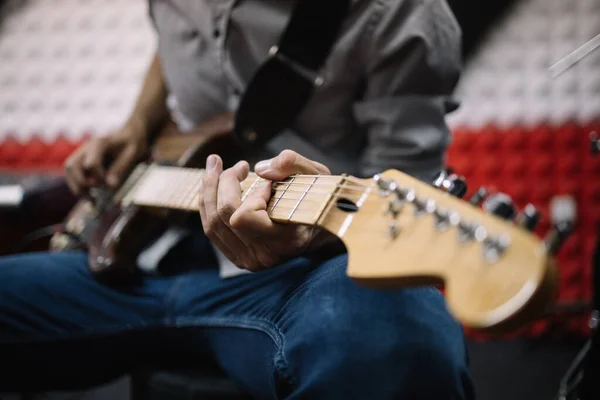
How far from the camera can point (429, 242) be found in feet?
1.33

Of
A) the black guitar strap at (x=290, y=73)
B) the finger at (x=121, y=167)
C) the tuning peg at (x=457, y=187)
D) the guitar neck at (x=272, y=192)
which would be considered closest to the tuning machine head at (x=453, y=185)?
the tuning peg at (x=457, y=187)

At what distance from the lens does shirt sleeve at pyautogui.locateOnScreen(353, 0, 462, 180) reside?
745 millimetres

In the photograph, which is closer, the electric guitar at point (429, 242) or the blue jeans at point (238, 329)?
the electric guitar at point (429, 242)

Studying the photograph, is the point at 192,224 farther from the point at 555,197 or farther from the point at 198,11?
the point at 555,197

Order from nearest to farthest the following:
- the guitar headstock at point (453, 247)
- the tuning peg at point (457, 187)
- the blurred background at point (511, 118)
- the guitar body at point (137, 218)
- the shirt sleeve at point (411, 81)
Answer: the guitar headstock at point (453, 247) → the tuning peg at point (457, 187) → the shirt sleeve at point (411, 81) → the guitar body at point (137, 218) → the blurred background at point (511, 118)

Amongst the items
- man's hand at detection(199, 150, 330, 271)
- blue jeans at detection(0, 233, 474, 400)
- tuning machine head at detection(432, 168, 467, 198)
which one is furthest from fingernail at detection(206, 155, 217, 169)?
tuning machine head at detection(432, 168, 467, 198)

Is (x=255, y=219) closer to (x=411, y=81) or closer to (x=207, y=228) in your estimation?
(x=207, y=228)

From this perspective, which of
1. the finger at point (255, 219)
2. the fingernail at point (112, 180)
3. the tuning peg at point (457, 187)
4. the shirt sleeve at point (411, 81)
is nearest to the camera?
the tuning peg at point (457, 187)

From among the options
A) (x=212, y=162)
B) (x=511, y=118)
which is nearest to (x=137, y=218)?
(x=212, y=162)

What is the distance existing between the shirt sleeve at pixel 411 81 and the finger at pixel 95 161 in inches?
22.2

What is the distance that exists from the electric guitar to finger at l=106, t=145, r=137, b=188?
0.50 metres

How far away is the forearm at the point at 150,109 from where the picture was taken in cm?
114

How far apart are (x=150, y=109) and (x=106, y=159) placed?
0.51 ft

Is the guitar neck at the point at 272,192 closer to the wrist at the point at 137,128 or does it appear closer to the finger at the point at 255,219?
the finger at the point at 255,219
